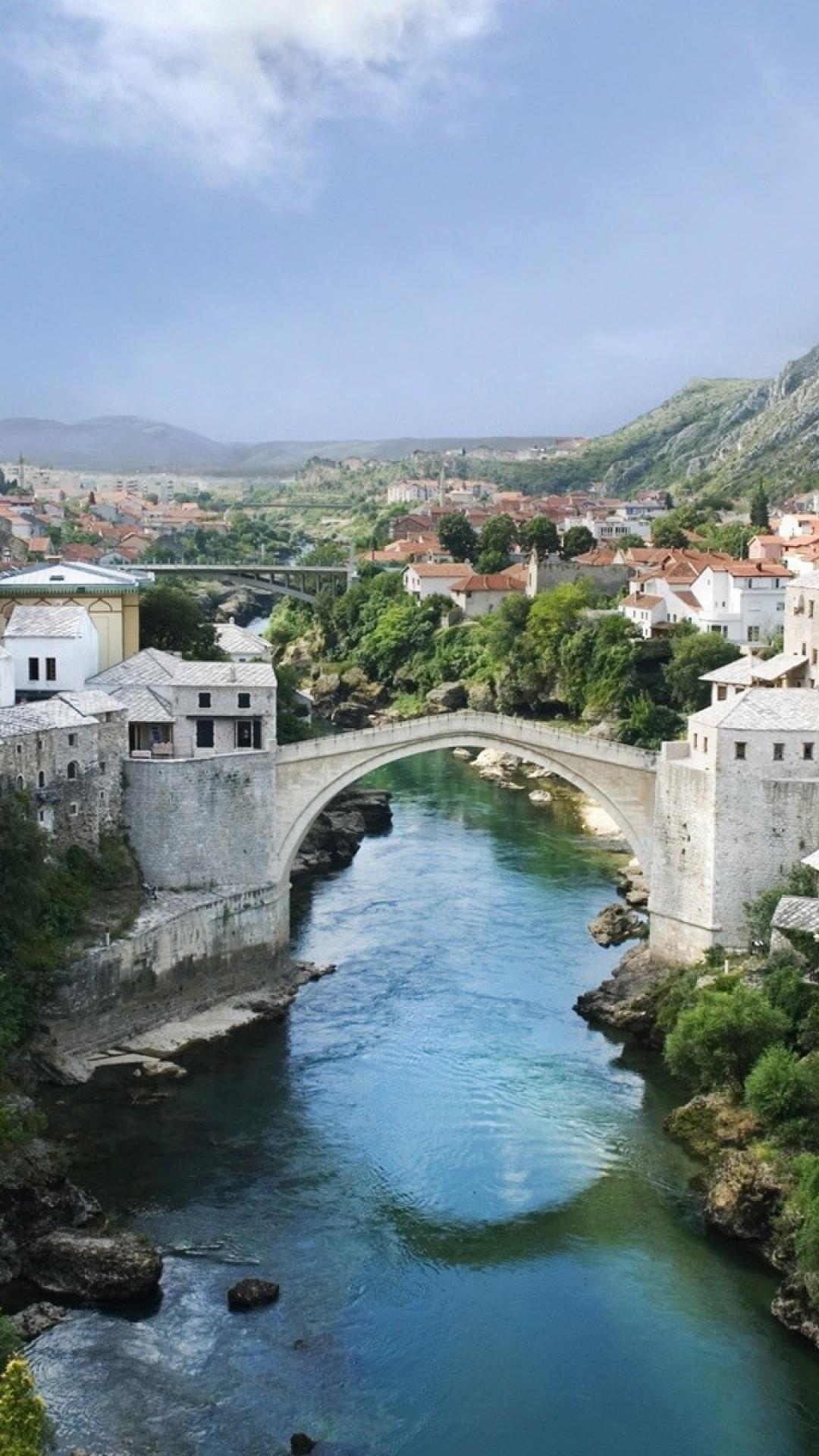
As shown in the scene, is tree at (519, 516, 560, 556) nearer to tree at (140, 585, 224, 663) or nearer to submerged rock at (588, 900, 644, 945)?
tree at (140, 585, 224, 663)

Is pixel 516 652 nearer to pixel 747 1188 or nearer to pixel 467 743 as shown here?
pixel 467 743

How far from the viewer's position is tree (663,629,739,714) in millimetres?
47188

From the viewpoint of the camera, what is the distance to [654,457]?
14012 cm

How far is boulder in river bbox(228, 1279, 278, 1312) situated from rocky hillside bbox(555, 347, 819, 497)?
76.7 meters

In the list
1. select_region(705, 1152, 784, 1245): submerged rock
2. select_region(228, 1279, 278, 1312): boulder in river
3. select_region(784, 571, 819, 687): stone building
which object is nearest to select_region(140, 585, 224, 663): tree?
select_region(784, 571, 819, 687): stone building

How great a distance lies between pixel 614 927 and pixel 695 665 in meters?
16.7

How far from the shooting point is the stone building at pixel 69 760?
26781 mm

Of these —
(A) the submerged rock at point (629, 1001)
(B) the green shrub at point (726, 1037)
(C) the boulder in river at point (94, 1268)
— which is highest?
(B) the green shrub at point (726, 1037)

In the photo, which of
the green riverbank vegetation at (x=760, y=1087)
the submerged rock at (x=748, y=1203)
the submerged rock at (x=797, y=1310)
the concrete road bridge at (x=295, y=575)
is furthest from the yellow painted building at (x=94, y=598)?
the concrete road bridge at (x=295, y=575)

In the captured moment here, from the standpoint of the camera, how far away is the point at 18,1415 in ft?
45.4

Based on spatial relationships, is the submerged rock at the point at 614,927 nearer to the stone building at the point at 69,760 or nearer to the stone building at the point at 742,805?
the stone building at the point at 742,805

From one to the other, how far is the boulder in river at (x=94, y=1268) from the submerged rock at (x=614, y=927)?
14.0m

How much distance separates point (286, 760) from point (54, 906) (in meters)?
5.82

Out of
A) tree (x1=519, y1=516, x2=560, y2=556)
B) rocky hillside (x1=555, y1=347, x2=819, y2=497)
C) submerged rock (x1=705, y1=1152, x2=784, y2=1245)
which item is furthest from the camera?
rocky hillside (x1=555, y1=347, x2=819, y2=497)
